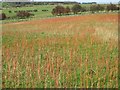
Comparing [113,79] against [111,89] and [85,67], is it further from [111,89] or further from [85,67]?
[85,67]

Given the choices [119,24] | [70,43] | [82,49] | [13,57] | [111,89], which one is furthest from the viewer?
[119,24]

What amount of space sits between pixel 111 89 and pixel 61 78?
1.60m

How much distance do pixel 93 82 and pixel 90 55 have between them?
13.2 ft

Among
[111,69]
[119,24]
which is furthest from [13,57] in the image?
[119,24]

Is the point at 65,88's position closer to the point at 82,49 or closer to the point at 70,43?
the point at 82,49

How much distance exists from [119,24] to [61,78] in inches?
599

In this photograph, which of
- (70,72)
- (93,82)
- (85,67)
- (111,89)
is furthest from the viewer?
(85,67)

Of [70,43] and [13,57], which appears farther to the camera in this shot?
[70,43]

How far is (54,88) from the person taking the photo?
7.39m

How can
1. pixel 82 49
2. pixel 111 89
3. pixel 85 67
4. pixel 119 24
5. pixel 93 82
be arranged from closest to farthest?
pixel 111 89
pixel 93 82
pixel 85 67
pixel 82 49
pixel 119 24

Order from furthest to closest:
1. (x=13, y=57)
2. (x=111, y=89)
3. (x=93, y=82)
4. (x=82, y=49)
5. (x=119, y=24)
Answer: (x=119, y=24) < (x=82, y=49) < (x=13, y=57) < (x=93, y=82) < (x=111, y=89)

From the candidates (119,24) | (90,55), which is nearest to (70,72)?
(90,55)

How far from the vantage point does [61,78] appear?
8.13 m

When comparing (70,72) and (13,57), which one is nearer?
(70,72)
